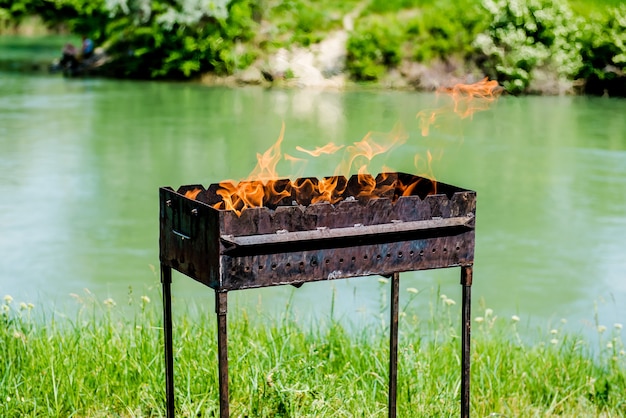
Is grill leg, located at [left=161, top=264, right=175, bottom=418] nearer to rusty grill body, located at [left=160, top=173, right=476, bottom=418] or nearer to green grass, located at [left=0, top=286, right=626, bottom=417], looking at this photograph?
rusty grill body, located at [left=160, top=173, right=476, bottom=418]

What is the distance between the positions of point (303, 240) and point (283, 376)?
109 centimetres

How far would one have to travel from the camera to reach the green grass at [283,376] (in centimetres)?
390

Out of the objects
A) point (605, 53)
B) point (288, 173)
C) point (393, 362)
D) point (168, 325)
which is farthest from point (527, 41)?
point (168, 325)

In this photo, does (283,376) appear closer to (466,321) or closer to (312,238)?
(466,321)

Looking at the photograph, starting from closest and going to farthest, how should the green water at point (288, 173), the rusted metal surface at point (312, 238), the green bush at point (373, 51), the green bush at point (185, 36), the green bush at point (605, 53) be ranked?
1. the rusted metal surface at point (312, 238)
2. the green water at point (288, 173)
3. the green bush at point (605, 53)
4. the green bush at point (373, 51)
5. the green bush at point (185, 36)

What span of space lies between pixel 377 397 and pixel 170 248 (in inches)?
48.1

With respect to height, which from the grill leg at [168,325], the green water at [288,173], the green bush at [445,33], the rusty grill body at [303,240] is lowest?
the green water at [288,173]

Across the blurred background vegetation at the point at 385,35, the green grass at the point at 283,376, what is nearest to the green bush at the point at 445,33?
the blurred background vegetation at the point at 385,35

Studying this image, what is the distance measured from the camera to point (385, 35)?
1602 centimetres

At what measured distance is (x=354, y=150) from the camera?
373cm

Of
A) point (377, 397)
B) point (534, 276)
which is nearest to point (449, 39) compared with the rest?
point (534, 276)

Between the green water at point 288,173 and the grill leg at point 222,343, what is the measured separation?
149cm

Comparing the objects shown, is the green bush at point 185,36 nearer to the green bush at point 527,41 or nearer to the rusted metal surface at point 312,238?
the green bush at point 527,41

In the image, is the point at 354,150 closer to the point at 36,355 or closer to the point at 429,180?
the point at 429,180
